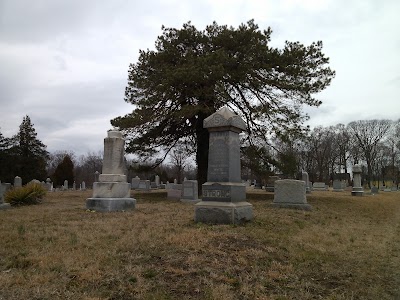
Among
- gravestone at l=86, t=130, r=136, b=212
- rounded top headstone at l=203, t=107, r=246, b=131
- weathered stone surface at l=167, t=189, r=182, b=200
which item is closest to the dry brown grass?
rounded top headstone at l=203, t=107, r=246, b=131

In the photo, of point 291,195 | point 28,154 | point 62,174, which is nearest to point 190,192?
point 291,195

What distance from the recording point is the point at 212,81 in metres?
16.8

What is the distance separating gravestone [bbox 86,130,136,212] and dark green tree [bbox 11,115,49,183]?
3035cm

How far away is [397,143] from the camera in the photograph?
57.5 m

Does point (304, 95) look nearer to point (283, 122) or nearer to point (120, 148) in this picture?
point (283, 122)

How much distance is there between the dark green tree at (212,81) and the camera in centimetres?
1673

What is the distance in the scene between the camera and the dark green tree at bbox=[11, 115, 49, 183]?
37.8 m

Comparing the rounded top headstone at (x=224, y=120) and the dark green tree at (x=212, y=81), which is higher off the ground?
the dark green tree at (x=212, y=81)

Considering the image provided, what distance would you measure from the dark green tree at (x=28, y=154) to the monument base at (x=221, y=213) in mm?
34686

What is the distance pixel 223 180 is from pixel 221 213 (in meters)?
0.85

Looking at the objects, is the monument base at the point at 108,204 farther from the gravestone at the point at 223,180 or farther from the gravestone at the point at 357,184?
the gravestone at the point at 357,184

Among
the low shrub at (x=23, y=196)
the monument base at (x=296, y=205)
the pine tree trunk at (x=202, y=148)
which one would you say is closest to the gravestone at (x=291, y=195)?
the monument base at (x=296, y=205)

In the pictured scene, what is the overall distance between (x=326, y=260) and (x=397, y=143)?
60739 mm

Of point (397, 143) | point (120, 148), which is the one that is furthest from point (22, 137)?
point (397, 143)
